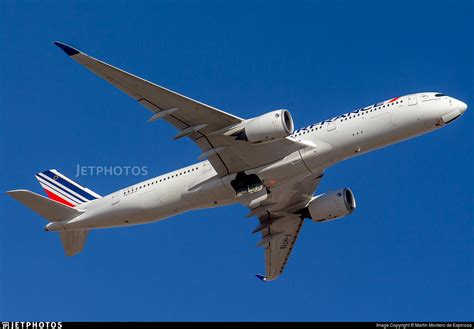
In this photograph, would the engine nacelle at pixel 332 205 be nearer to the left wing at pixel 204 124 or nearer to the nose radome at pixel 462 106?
the left wing at pixel 204 124

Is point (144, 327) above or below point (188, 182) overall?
below

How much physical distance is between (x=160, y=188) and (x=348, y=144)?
1050 cm

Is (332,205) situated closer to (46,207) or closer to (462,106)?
(462,106)

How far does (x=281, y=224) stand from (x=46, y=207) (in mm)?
13988

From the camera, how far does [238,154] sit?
42.7 m

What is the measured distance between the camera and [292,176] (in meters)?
43.0

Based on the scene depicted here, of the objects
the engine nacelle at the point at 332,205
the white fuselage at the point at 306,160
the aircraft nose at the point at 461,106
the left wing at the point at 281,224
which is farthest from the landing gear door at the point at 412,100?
the left wing at the point at 281,224

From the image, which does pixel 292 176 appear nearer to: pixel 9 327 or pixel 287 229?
pixel 287 229

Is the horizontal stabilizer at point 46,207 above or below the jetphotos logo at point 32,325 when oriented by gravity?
above

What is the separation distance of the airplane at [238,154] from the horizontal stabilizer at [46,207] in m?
0.06

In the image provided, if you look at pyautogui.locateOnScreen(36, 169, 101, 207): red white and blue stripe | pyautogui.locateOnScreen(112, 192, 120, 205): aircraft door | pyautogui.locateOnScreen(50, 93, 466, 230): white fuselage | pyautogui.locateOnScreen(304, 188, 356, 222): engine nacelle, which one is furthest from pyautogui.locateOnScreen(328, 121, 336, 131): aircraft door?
pyautogui.locateOnScreen(36, 169, 101, 207): red white and blue stripe

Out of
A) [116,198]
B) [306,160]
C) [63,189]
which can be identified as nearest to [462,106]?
[306,160]

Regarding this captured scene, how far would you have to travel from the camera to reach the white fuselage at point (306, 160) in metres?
41.2

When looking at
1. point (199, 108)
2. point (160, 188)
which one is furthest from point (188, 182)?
point (199, 108)
